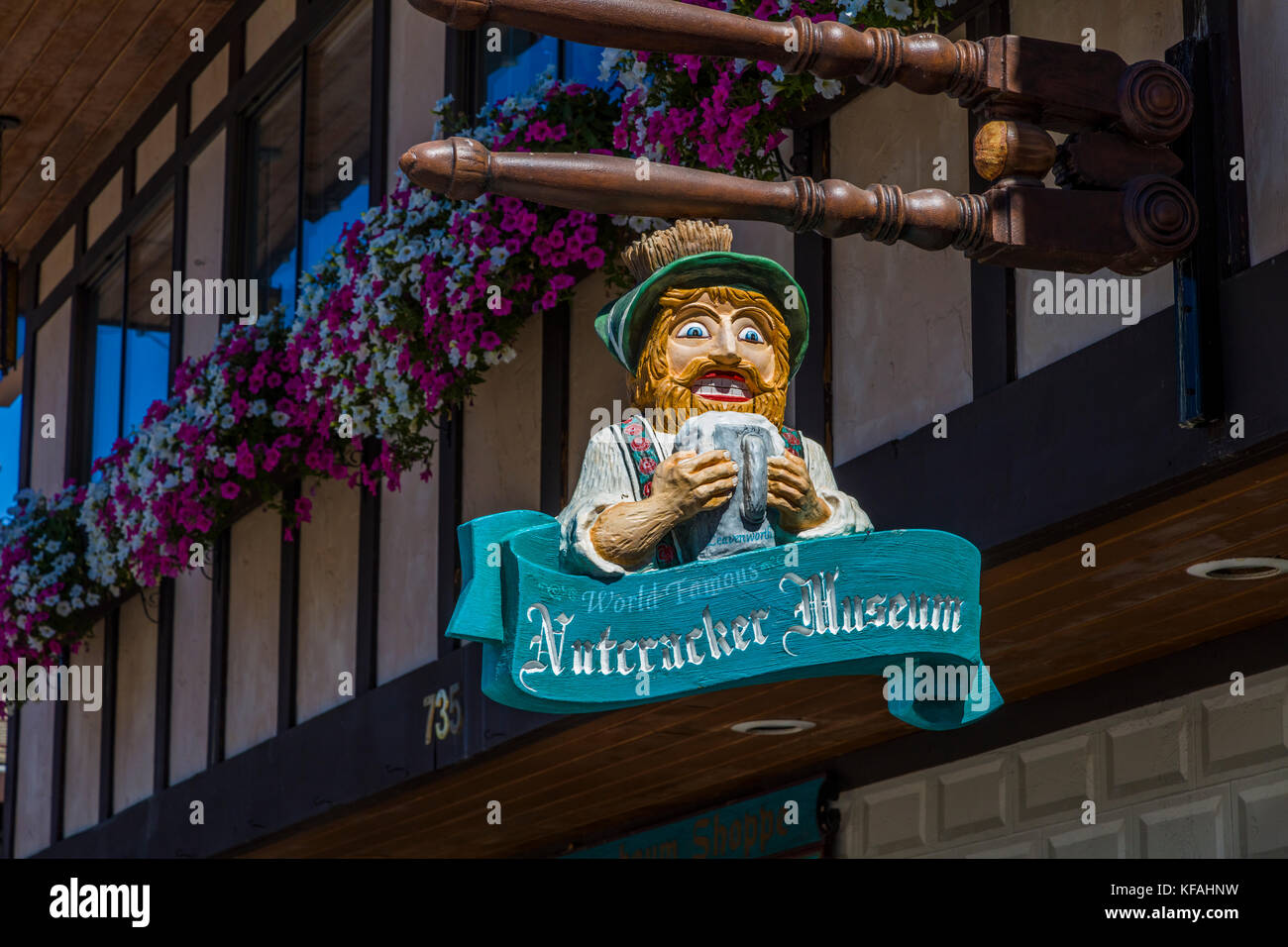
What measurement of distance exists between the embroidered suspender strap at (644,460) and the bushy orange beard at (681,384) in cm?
4

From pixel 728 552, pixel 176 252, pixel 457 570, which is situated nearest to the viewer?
pixel 728 552

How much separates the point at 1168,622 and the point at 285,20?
6500 millimetres

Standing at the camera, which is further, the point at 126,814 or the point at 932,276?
the point at 126,814

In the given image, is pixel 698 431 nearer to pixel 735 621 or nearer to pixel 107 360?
pixel 735 621

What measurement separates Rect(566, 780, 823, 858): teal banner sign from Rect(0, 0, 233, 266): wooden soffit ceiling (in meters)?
5.53

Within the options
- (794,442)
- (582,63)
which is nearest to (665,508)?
(794,442)

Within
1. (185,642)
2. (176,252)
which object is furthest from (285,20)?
(185,642)

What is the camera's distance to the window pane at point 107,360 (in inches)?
518

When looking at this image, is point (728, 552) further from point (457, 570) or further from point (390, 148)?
point (390, 148)

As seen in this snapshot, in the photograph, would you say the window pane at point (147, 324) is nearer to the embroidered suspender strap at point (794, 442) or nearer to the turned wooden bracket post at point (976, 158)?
the turned wooden bracket post at point (976, 158)

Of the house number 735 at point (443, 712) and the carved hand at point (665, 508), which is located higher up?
the house number 735 at point (443, 712)

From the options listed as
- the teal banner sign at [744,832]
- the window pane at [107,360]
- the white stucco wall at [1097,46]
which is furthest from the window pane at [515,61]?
the window pane at [107,360]

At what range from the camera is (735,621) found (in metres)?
3.55
